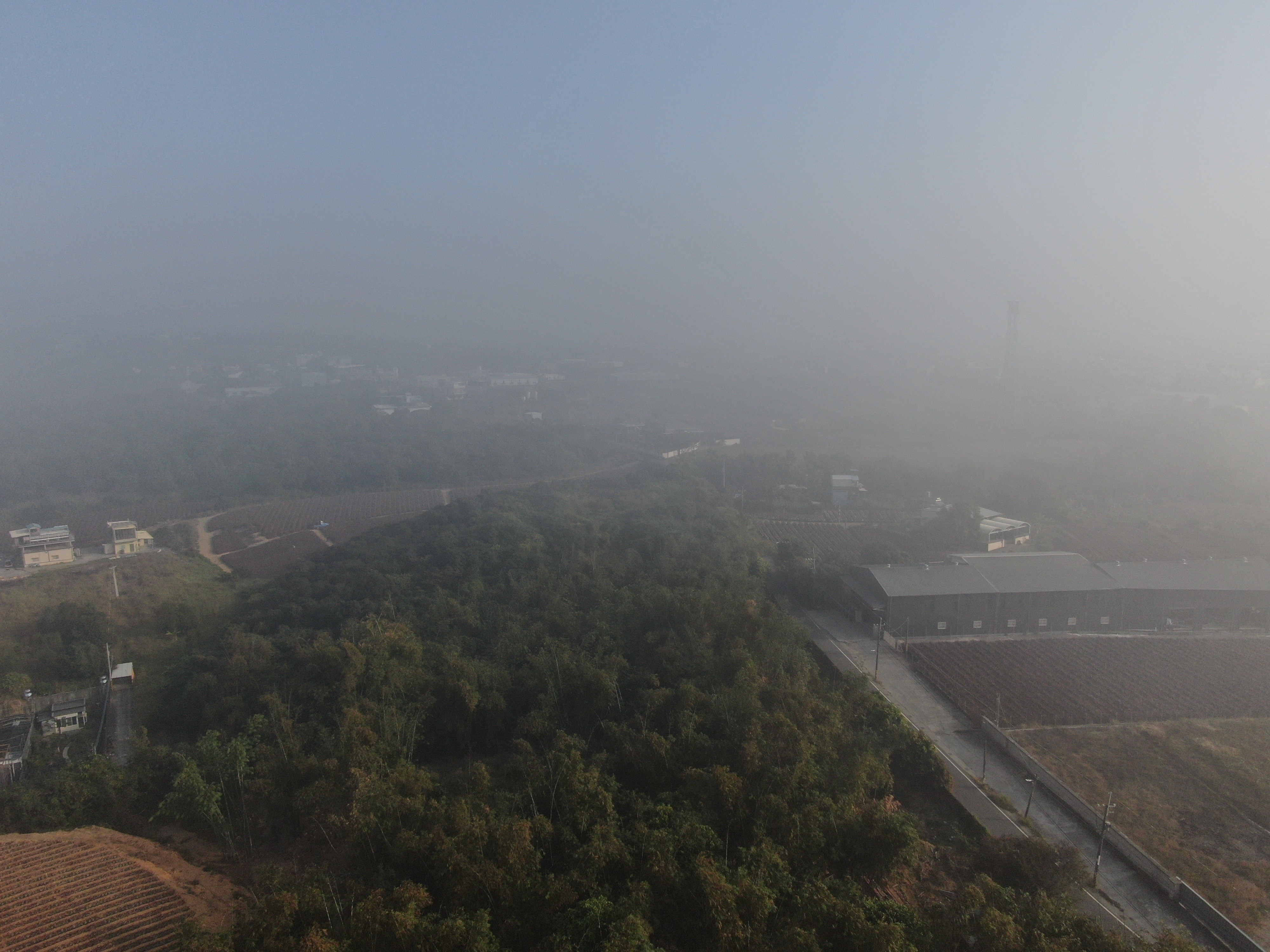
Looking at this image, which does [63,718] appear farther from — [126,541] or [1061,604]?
[1061,604]

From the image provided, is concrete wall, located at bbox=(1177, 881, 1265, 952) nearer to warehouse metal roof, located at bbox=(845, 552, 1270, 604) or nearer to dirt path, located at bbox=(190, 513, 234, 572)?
warehouse metal roof, located at bbox=(845, 552, 1270, 604)

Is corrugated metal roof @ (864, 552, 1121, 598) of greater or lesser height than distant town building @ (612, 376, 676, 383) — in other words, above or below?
below

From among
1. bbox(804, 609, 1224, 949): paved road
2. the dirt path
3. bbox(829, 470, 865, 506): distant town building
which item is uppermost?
the dirt path

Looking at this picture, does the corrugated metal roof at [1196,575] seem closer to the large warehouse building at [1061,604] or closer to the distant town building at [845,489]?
the large warehouse building at [1061,604]

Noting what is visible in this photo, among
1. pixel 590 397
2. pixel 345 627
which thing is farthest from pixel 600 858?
pixel 590 397

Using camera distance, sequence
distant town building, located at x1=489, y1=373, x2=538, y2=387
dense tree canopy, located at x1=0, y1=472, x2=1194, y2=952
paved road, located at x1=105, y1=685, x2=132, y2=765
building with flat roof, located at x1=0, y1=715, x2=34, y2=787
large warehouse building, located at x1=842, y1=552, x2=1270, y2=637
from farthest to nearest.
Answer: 1. distant town building, located at x1=489, y1=373, x2=538, y2=387
2. large warehouse building, located at x1=842, y1=552, x2=1270, y2=637
3. paved road, located at x1=105, y1=685, x2=132, y2=765
4. building with flat roof, located at x1=0, y1=715, x2=34, y2=787
5. dense tree canopy, located at x1=0, y1=472, x2=1194, y2=952

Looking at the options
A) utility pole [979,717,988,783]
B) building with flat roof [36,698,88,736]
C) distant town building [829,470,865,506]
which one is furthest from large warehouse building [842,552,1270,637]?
building with flat roof [36,698,88,736]
